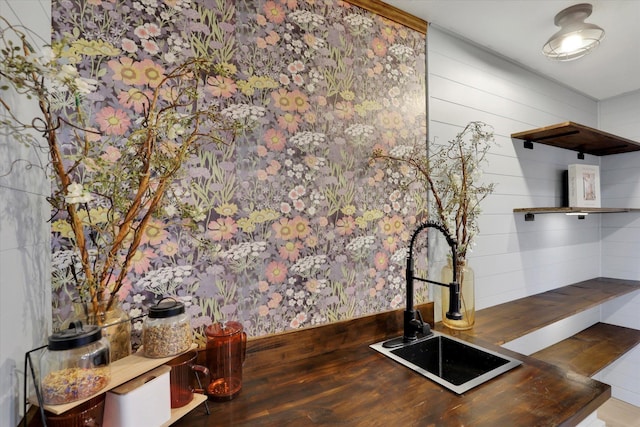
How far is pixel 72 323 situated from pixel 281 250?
70 cm

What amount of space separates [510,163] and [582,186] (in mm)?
771

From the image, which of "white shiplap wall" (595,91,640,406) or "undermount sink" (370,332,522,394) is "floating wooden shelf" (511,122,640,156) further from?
"undermount sink" (370,332,522,394)

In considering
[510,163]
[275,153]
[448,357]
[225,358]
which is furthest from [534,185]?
[225,358]

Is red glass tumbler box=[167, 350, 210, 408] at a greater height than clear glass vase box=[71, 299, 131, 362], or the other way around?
clear glass vase box=[71, 299, 131, 362]

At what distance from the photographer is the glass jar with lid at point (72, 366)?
0.63 meters

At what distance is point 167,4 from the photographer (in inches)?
41.9

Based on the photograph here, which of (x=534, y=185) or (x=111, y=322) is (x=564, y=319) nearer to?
(x=534, y=185)

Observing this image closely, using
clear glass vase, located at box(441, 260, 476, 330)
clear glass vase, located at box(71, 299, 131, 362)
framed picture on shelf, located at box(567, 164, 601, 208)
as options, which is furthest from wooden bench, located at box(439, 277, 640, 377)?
clear glass vase, located at box(71, 299, 131, 362)

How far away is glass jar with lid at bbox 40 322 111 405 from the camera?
0.63m

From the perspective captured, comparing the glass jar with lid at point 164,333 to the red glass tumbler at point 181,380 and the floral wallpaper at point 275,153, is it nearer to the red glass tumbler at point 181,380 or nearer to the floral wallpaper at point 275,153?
the red glass tumbler at point 181,380

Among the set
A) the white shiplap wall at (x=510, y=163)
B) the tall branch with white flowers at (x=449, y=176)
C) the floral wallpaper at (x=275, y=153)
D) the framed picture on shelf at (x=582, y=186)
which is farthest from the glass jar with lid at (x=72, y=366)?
the framed picture on shelf at (x=582, y=186)

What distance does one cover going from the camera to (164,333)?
32.7 inches

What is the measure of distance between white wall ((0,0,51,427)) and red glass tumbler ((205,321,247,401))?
1.42 ft

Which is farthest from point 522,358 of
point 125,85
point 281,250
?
point 125,85
